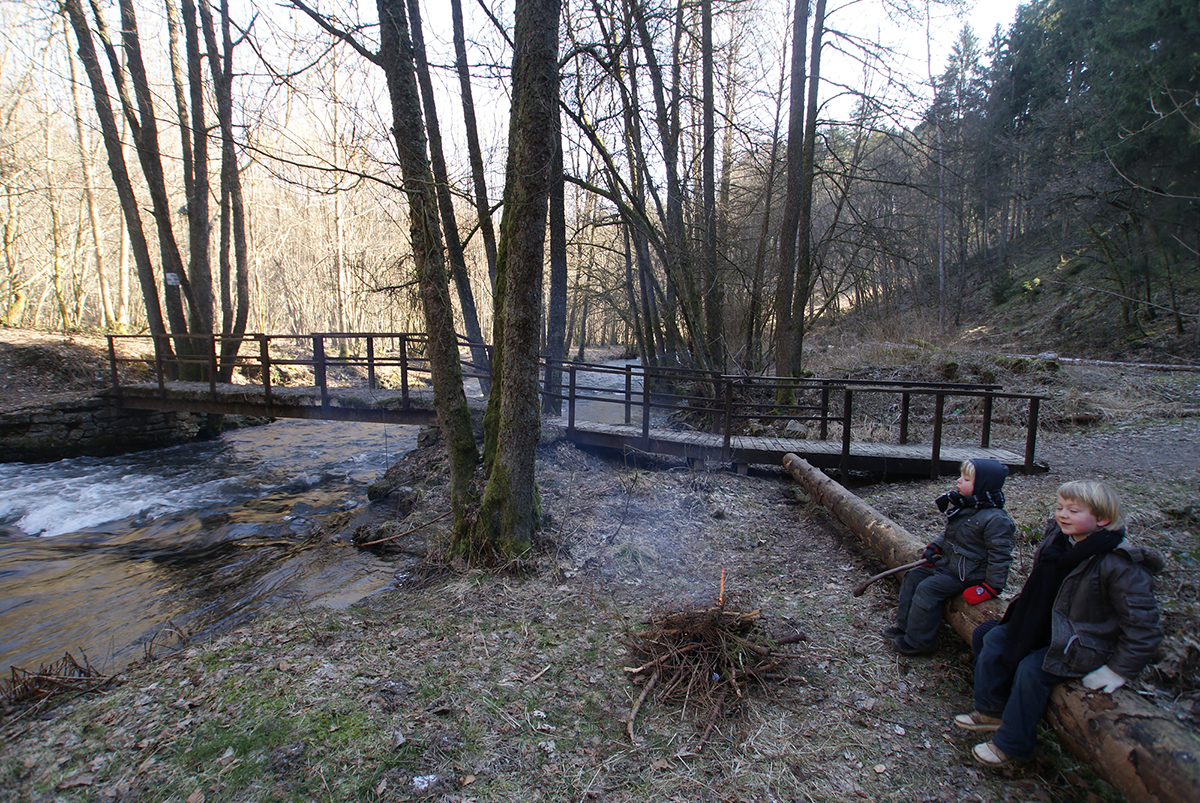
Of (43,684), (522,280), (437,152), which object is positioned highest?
(437,152)

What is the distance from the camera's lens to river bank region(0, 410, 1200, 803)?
8.41ft

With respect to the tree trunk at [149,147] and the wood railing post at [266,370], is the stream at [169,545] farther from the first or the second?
the tree trunk at [149,147]

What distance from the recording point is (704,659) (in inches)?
132

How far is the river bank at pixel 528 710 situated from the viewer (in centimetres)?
256

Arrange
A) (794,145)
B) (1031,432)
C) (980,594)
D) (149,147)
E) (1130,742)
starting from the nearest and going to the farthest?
(1130,742) < (980,594) < (1031,432) < (794,145) < (149,147)

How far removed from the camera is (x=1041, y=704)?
8.30 feet

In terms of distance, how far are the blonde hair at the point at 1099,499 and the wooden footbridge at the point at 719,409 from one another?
5286 mm

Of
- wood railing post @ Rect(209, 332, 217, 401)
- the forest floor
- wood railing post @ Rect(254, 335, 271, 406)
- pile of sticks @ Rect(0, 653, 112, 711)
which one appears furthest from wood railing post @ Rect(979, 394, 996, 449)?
wood railing post @ Rect(209, 332, 217, 401)

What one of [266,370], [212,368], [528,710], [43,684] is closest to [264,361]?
[266,370]

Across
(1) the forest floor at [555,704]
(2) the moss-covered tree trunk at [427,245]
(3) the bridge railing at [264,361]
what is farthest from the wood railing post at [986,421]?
(3) the bridge railing at [264,361]

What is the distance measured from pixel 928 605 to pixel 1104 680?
110cm

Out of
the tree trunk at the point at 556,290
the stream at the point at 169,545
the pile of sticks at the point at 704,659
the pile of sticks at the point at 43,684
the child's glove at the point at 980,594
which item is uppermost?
the tree trunk at the point at 556,290

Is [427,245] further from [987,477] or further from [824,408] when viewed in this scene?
[824,408]

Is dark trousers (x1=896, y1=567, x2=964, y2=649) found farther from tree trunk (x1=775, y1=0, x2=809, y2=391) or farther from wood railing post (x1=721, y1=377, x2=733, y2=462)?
tree trunk (x1=775, y1=0, x2=809, y2=391)
